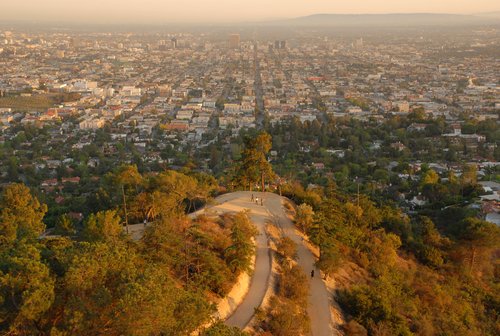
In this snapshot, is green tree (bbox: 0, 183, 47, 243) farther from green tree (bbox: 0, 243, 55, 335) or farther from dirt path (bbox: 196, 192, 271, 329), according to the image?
dirt path (bbox: 196, 192, 271, 329)

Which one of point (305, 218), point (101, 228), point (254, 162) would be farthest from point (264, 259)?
point (254, 162)

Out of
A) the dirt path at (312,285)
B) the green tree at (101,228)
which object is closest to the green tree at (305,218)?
the dirt path at (312,285)

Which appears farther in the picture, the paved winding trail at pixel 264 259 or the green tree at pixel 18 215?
the green tree at pixel 18 215

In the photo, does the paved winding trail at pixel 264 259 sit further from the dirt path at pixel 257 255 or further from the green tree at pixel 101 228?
the green tree at pixel 101 228

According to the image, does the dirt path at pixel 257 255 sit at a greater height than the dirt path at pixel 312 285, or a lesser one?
greater

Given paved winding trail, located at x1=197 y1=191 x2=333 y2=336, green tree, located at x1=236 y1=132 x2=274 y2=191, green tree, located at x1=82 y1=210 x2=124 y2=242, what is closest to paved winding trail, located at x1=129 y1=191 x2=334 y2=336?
paved winding trail, located at x1=197 y1=191 x2=333 y2=336

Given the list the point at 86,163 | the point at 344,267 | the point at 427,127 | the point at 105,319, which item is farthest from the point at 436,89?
the point at 105,319

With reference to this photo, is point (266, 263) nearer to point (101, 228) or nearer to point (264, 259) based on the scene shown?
point (264, 259)

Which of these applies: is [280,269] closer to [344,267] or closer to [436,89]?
[344,267]
